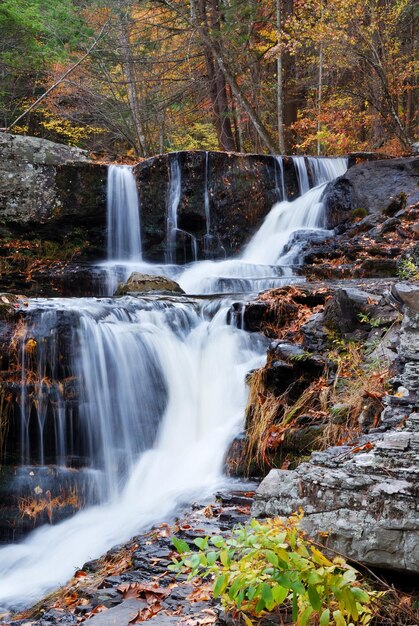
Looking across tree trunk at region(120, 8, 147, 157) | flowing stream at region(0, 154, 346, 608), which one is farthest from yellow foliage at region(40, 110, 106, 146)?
flowing stream at region(0, 154, 346, 608)

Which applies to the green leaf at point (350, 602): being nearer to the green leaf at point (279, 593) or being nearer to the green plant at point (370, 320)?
the green leaf at point (279, 593)

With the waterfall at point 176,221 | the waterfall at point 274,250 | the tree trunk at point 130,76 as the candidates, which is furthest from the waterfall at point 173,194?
the tree trunk at point 130,76

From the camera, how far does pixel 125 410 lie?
6.66 meters

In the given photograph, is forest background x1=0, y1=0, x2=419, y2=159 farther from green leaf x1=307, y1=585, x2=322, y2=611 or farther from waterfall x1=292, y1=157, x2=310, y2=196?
green leaf x1=307, y1=585, x2=322, y2=611

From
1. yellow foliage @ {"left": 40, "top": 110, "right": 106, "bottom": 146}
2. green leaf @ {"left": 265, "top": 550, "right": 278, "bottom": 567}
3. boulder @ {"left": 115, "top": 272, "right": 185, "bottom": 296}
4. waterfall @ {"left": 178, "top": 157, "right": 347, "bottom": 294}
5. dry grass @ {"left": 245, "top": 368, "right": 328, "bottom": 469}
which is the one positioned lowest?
dry grass @ {"left": 245, "top": 368, "right": 328, "bottom": 469}

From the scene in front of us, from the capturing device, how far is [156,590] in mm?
3250

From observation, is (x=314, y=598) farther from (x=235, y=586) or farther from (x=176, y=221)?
(x=176, y=221)

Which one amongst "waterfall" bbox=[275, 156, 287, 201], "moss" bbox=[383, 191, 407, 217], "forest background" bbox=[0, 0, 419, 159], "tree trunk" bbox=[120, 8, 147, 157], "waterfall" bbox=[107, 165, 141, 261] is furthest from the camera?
"tree trunk" bbox=[120, 8, 147, 157]

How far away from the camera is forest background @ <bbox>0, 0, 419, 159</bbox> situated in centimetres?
1497

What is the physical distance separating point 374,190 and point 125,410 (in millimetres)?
8220

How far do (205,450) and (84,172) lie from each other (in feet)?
27.0

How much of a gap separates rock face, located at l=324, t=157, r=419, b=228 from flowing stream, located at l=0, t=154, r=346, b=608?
5.22 meters

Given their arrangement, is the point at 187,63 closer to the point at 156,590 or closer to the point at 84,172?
the point at 84,172

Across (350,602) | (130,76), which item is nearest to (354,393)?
(350,602)
